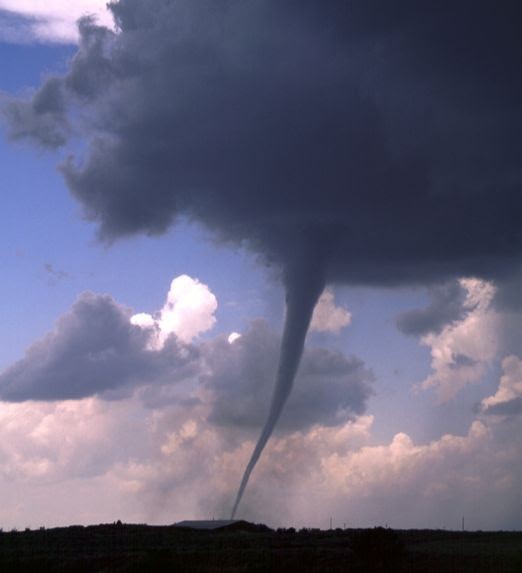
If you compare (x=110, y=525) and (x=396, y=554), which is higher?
(x=110, y=525)

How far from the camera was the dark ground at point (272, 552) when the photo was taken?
2761 inches

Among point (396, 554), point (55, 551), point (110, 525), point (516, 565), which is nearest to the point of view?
point (516, 565)

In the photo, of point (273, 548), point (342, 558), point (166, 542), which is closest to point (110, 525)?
point (166, 542)

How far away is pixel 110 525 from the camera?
5187 inches

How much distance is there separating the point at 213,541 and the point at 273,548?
12490 mm

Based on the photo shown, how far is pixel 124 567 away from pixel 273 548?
15.8m

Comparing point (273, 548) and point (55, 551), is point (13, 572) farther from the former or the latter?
point (273, 548)

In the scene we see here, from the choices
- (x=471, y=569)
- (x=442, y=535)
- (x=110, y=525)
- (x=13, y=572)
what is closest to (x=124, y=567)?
(x=13, y=572)

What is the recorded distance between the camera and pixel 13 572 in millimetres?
78312

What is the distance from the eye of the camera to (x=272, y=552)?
79938 millimetres

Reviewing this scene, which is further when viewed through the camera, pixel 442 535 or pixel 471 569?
pixel 442 535

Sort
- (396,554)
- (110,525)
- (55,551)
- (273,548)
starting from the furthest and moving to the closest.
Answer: (110,525)
(55,551)
(273,548)
(396,554)

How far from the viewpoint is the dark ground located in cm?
7012

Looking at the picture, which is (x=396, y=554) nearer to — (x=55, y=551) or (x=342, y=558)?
(x=342, y=558)
